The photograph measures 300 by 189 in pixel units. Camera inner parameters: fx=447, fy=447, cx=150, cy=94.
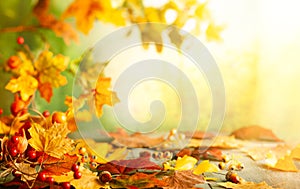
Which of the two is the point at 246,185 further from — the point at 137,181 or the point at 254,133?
the point at 254,133

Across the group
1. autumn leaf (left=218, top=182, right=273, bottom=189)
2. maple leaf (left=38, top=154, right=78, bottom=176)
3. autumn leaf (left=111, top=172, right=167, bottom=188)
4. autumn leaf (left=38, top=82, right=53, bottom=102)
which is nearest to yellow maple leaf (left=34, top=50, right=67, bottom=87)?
autumn leaf (left=38, top=82, right=53, bottom=102)

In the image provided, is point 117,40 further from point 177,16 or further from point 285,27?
point 285,27

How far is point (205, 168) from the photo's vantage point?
92cm

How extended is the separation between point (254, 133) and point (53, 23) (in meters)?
0.68

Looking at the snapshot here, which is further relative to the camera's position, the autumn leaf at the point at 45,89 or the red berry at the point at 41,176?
the autumn leaf at the point at 45,89

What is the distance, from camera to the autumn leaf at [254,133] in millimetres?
1334

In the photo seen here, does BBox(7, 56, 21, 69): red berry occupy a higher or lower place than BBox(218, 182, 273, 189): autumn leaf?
higher

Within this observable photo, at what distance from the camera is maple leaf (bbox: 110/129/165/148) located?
3.83 ft

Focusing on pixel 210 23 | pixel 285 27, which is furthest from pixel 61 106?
pixel 285 27

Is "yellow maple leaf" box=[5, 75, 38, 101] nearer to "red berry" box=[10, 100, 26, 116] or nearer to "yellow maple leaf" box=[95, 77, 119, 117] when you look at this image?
"red berry" box=[10, 100, 26, 116]

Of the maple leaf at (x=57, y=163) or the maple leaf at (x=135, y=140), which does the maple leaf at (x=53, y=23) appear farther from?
the maple leaf at (x=57, y=163)

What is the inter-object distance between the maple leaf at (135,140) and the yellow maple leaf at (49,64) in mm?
227

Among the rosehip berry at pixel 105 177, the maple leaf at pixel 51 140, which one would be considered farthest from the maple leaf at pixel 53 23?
the rosehip berry at pixel 105 177

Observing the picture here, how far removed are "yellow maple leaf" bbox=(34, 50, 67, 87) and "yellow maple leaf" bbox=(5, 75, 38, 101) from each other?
0.02 metres
